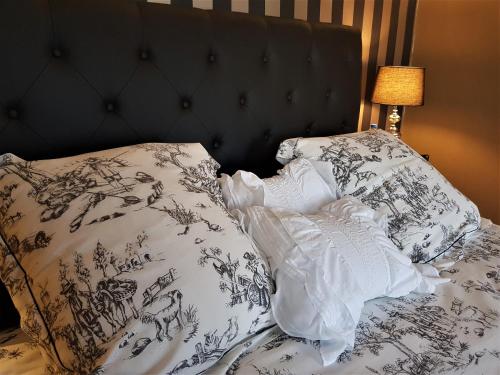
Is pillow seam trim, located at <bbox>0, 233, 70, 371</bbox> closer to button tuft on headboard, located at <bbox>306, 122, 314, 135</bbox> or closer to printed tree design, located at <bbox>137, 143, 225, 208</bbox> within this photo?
printed tree design, located at <bbox>137, 143, 225, 208</bbox>

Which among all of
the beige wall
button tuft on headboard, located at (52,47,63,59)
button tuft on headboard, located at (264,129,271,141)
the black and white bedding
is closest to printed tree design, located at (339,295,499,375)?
the black and white bedding

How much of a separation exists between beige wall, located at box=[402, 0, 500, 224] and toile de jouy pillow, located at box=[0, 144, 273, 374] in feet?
6.35

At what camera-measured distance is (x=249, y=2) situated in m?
1.44

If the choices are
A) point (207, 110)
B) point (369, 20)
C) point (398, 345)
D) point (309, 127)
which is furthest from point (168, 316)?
point (369, 20)

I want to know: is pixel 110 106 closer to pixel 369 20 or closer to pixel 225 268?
pixel 225 268

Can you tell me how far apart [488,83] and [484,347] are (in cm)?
177

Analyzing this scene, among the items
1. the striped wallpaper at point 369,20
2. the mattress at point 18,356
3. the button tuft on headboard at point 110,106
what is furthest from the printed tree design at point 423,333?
the striped wallpaper at point 369,20

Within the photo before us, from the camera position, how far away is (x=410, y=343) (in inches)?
30.6

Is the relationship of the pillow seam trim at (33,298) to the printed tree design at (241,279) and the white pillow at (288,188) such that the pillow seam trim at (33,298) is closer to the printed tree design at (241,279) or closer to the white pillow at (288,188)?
the printed tree design at (241,279)

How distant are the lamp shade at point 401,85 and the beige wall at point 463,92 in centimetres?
43

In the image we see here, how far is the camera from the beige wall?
200cm

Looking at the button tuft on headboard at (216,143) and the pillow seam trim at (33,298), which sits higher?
the button tuft on headboard at (216,143)

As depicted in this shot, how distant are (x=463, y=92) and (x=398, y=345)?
6.19 feet

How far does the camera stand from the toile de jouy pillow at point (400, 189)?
1.12 m
